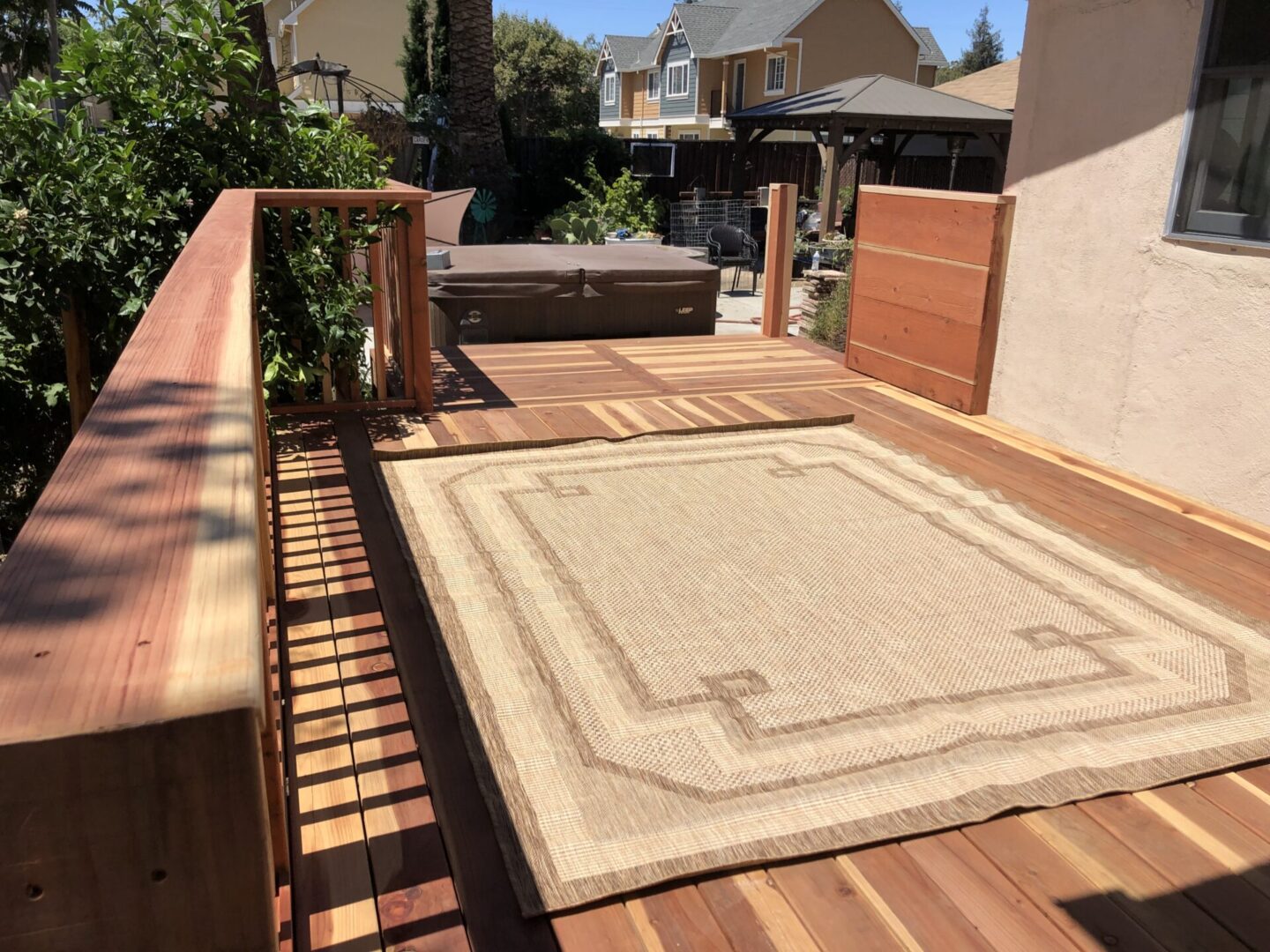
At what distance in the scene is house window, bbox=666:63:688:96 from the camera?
3359cm

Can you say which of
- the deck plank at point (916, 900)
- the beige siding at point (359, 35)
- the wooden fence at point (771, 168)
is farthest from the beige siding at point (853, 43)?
the deck plank at point (916, 900)

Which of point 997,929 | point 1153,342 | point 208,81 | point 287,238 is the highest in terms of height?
point 208,81

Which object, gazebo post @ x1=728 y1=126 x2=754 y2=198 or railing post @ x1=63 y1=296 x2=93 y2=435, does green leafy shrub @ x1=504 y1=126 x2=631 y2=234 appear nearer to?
gazebo post @ x1=728 y1=126 x2=754 y2=198

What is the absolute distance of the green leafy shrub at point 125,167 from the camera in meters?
4.21

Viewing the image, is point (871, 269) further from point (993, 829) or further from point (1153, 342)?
point (993, 829)

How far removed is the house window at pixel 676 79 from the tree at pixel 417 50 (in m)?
12.2

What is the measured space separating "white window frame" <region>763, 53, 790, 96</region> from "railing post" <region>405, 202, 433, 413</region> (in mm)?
26610

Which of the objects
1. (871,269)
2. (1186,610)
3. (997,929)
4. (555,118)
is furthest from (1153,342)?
(555,118)

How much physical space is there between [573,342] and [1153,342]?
3746 mm

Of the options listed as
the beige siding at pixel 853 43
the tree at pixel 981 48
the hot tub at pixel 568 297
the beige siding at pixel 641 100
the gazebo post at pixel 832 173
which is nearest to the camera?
the hot tub at pixel 568 297

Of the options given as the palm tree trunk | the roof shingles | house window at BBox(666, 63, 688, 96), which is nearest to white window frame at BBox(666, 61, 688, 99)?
house window at BBox(666, 63, 688, 96)

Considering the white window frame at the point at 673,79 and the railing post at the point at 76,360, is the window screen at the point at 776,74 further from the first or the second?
the railing post at the point at 76,360

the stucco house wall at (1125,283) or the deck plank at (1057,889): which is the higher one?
the stucco house wall at (1125,283)

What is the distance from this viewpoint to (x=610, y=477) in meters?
4.09
